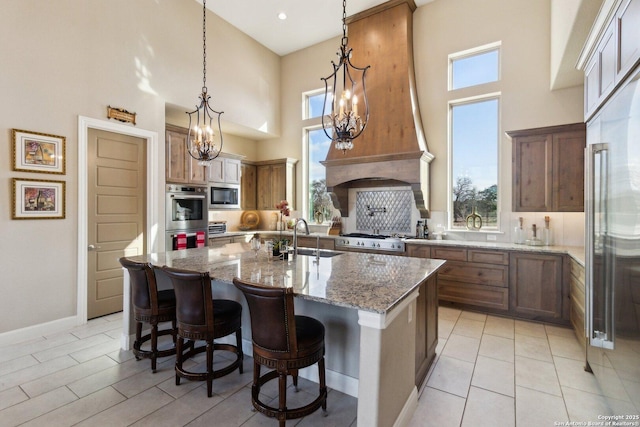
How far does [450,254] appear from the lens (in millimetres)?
4262

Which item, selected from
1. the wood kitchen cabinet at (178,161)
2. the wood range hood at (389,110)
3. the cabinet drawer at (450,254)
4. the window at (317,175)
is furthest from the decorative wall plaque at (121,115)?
the cabinet drawer at (450,254)

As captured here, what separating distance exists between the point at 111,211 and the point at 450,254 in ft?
15.6

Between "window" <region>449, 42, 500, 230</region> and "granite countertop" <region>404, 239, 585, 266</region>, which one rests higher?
"window" <region>449, 42, 500, 230</region>

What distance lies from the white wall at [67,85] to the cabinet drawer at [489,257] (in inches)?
181

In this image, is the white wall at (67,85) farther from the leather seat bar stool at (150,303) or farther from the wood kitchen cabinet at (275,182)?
the wood kitchen cabinet at (275,182)

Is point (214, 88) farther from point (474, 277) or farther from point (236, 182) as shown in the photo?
point (474, 277)

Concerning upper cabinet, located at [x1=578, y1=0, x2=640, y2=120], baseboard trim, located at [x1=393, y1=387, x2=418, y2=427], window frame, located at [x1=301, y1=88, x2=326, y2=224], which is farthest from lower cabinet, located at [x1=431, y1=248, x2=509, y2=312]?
window frame, located at [x1=301, y1=88, x2=326, y2=224]

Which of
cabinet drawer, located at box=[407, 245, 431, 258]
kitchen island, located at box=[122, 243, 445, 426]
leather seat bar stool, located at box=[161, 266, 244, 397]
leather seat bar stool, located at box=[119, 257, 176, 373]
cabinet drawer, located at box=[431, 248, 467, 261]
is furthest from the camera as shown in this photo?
cabinet drawer, located at box=[407, 245, 431, 258]

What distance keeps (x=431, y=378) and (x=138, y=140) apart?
4.75m

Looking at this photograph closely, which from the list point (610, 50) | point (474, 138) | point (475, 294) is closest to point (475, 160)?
point (474, 138)

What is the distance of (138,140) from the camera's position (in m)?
4.39

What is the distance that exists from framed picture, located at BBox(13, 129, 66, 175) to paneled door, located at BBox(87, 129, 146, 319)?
323 millimetres

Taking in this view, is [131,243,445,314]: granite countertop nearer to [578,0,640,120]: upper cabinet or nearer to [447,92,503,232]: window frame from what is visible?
[578,0,640,120]: upper cabinet

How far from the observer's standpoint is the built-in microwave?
5.58m
